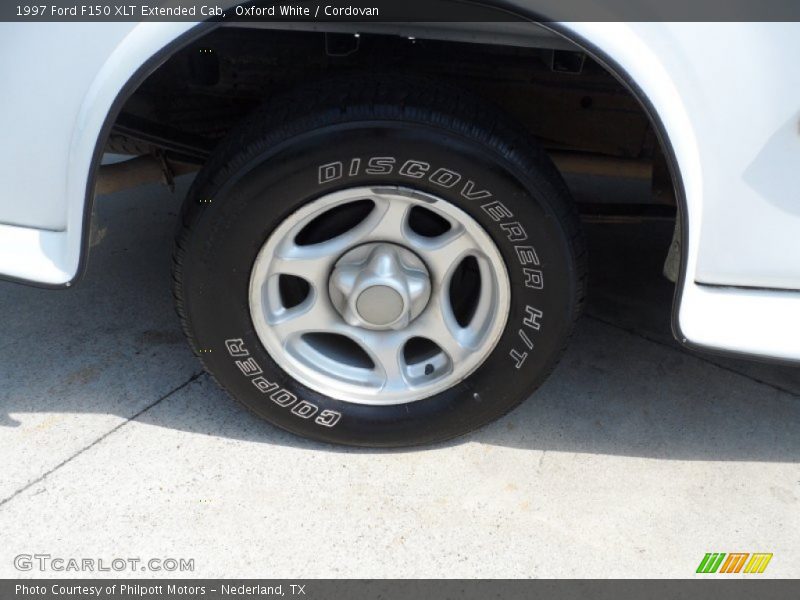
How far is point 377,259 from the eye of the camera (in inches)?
73.8

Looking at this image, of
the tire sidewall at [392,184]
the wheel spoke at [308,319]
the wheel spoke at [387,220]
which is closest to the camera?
the tire sidewall at [392,184]

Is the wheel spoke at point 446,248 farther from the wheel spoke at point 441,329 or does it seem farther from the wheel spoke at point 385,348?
the wheel spoke at point 385,348

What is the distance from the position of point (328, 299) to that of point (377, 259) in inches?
6.9

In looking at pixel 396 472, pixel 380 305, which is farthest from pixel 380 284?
pixel 396 472

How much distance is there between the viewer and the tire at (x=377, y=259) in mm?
1701

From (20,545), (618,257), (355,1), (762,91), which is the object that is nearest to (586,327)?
(618,257)

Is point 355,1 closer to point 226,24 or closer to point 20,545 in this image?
point 226,24

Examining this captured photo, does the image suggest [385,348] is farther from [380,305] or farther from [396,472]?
[396,472]

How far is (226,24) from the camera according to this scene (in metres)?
1.59

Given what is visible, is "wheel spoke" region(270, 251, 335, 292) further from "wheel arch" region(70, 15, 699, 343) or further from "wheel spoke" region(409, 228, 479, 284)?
"wheel arch" region(70, 15, 699, 343)

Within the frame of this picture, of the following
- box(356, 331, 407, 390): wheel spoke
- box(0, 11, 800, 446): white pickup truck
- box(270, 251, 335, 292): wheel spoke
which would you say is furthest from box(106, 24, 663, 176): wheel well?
box(356, 331, 407, 390): wheel spoke

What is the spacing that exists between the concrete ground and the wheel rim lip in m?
0.19

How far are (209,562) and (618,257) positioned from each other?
2071 millimetres

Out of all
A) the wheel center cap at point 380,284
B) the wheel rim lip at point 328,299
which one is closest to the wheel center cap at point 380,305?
the wheel center cap at point 380,284
